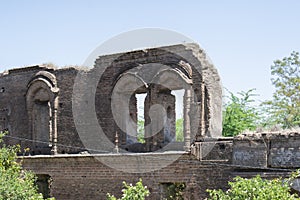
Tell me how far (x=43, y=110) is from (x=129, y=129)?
3547 mm

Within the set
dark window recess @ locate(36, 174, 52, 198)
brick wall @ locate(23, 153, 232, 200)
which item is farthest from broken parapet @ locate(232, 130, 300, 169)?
dark window recess @ locate(36, 174, 52, 198)

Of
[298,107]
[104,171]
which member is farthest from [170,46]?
[298,107]

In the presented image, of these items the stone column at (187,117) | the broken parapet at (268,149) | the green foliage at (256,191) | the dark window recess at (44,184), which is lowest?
the dark window recess at (44,184)

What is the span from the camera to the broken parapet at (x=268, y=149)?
8.77m

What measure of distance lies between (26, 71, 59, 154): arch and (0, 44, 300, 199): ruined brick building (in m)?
0.03

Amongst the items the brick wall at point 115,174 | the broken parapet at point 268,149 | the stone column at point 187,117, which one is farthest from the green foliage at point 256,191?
the stone column at point 187,117

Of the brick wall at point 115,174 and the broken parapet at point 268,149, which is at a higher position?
the broken parapet at point 268,149

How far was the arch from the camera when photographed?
14969mm

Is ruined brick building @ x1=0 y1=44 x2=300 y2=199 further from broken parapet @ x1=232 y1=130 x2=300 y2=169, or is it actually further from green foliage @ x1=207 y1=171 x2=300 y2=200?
green foliage @ x1=207 y1=171 x2=300 y2=200

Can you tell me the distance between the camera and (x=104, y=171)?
11352 millimetres

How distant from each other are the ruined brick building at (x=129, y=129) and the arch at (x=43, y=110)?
0.03 meters

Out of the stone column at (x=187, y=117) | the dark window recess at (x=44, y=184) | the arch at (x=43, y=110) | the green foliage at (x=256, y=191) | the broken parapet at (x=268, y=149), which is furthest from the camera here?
the arch at (x=43, y=110)

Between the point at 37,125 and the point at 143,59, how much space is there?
458 cm

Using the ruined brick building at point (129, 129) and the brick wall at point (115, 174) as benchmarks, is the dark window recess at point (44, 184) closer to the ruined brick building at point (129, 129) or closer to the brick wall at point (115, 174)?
the ruined brick building at point (129, 129)
